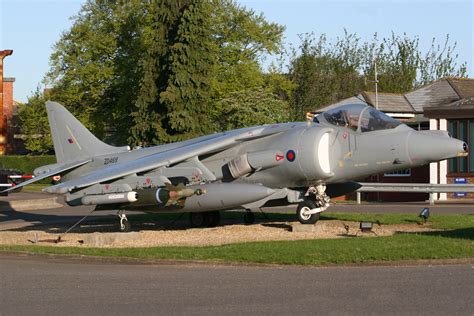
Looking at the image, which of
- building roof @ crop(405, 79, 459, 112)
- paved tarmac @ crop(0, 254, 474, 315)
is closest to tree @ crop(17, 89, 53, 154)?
building roof @ crop(405, 79, 459, 112)

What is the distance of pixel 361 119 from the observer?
20.8 meters

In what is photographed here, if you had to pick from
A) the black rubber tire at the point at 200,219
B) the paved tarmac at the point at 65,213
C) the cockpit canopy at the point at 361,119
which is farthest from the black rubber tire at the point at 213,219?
the paved tarmac at the point at 65,213

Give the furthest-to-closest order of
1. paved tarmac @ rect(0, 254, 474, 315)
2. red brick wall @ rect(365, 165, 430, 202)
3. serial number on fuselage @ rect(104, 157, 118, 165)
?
red brick wall @ rect(365, 165, 430, 202)
serial number on fuselage @ rect(104, 157, 118, 165)
paved tarmac @ rect(0, 254, 474, 315)

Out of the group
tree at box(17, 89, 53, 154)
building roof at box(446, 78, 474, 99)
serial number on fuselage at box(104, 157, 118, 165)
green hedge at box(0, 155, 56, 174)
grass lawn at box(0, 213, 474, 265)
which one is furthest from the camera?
tree at box(17, 89, 53, 154)

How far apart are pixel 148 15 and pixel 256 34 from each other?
26.5 feet

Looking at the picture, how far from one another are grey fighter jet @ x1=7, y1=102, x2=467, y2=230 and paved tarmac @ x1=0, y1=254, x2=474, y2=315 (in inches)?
224

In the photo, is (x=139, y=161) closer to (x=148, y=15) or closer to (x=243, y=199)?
(x=243, y=199)

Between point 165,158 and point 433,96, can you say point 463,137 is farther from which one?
point 165,158

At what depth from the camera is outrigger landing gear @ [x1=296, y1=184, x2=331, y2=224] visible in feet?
69.8

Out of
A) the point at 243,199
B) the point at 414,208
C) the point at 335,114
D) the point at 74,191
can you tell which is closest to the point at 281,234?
the point at 243,199

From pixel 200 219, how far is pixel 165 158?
10.4ft

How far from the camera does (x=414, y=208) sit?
98.6 ft

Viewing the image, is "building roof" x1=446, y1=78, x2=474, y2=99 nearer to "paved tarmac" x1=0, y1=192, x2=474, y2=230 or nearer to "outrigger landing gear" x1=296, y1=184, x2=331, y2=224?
"paved tarmac" x1=0, y1=192, x2=474, y2=230

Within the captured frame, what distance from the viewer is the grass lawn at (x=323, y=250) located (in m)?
15.1
